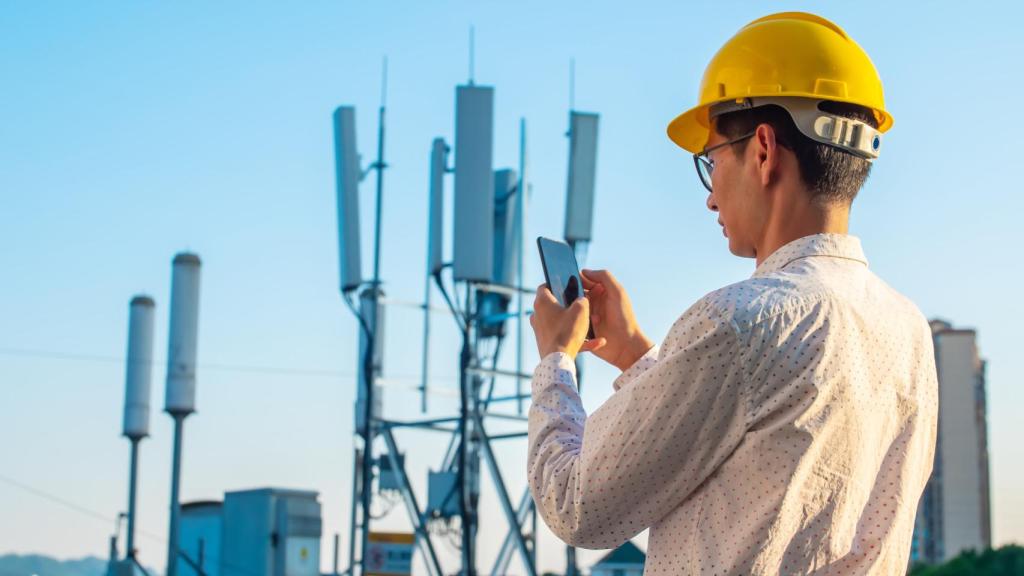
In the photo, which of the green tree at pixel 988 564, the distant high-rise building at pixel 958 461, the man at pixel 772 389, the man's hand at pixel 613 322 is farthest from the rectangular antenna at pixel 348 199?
the distant high-rise building at pixel 958 461

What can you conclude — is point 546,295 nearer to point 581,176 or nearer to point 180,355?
point 180,355

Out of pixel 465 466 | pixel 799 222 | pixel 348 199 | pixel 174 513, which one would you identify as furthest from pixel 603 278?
pixel 348 199

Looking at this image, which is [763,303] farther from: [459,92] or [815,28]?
[459,92]

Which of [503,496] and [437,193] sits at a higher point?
[437,193]

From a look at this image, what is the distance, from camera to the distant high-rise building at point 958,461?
64000 mm

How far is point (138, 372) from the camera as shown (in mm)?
15719

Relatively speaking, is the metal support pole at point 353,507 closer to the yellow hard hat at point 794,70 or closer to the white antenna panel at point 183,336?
the white antenna panel at point 183,336

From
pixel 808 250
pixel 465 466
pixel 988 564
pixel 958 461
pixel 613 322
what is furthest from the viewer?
pixel 958 461

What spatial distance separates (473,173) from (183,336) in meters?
3.83

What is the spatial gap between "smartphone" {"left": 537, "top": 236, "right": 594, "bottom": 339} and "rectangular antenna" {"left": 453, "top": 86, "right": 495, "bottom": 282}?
14.1m

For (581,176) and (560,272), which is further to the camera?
(581,176)

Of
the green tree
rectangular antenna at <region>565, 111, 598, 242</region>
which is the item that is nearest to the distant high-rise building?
the green tree

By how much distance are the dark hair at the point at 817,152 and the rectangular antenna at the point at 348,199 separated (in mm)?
15592

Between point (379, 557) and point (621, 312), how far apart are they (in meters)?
15.8
